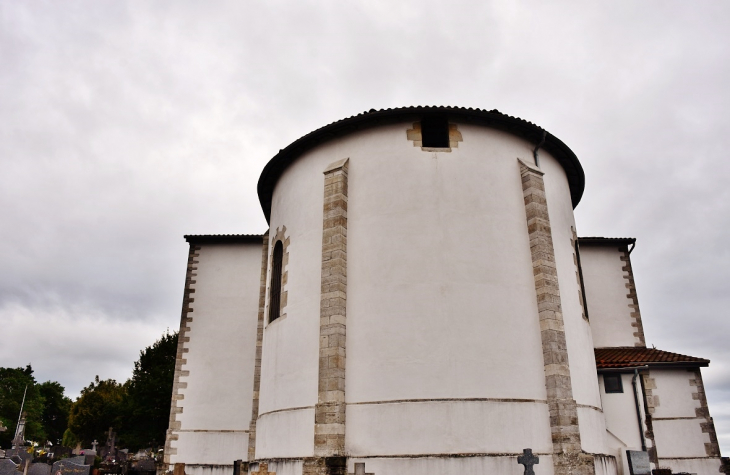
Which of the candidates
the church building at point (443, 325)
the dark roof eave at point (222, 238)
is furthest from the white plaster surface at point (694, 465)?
the dark roof eave at point (222, 238)

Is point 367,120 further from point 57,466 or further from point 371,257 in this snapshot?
point 57,466

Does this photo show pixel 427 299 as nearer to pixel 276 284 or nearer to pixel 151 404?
pixel 276 284

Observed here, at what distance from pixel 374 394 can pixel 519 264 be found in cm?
381

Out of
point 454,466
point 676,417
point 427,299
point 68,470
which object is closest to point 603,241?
point 676,417

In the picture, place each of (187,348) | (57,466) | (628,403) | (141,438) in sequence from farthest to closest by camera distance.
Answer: (141,438), (187,348), (57,466), (628,403)

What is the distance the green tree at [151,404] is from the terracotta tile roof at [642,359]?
18.9 m

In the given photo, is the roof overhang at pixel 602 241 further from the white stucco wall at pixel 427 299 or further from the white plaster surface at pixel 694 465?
the white plaster surface at pixel 694 465

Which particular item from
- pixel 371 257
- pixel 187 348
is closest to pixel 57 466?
pixel 187 348

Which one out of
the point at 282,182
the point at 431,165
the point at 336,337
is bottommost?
the point at 336,337

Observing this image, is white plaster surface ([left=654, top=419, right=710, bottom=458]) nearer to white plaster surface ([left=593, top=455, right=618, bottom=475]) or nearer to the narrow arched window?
white plaster surface ([left=593, top=455, right=618, bottom=475])

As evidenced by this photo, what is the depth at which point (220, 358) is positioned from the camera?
18594 millimetres

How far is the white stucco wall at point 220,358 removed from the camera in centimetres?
1766

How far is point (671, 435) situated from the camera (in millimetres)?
14023

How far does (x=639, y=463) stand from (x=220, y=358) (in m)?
12.7
